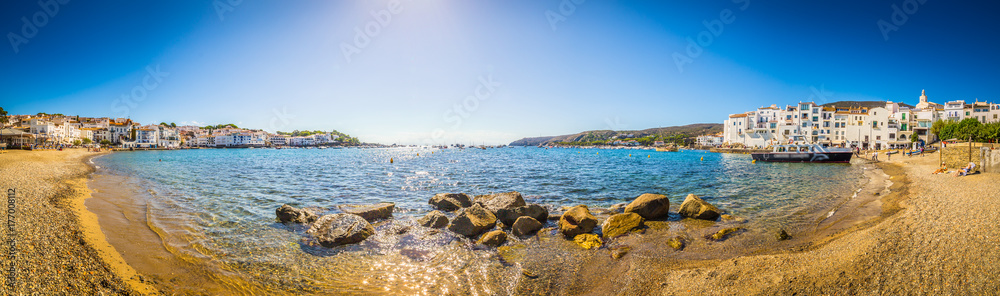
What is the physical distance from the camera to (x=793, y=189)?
784 inches

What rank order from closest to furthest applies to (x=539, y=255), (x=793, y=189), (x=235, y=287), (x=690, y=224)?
(x=235, y=287)
(x=539, y=255)
(x=690, y=224)
(x=793, y=189)

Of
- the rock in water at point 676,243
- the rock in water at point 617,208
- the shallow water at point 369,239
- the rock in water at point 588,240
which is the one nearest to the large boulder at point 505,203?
the shallow water at point 369,239

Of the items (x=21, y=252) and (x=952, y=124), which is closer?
(x=21, y=252)

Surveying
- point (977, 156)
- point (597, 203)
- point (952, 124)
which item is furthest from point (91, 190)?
point (952, 124)

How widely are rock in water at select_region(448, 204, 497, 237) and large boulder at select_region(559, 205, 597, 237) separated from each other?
2.25 metres

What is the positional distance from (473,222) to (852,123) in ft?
350

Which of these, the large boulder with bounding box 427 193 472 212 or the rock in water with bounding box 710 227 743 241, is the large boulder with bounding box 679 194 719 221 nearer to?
the rock in water with bounding box 710 227 743 241

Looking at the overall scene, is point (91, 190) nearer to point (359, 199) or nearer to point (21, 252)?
point (359, 199)

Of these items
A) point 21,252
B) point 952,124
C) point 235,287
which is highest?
point 952,124

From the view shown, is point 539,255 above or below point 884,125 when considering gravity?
below

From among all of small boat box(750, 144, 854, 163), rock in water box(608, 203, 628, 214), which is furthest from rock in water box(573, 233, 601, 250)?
small boat box(750, 144, 854, 163)

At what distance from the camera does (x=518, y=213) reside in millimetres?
11570

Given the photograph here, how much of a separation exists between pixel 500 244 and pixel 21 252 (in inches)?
359
